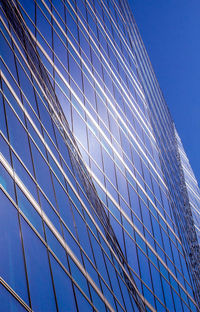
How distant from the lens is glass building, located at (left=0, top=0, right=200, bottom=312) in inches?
381

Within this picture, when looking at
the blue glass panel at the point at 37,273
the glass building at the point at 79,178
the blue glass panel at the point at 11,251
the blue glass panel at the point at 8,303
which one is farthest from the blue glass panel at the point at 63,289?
the blue glass panel at the point at 8,303

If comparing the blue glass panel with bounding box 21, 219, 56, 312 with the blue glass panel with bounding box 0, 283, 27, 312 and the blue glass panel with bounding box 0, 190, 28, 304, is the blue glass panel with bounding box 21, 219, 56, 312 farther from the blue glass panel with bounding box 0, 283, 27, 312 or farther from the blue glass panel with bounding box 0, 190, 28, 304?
the blue glass panel with bounding box 0, 283, 27, 312

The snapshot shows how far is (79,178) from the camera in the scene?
55.2 ft

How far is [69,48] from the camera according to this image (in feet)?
72.9

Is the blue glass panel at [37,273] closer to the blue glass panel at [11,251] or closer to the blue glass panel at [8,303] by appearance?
the blue glass panel at [11,251]

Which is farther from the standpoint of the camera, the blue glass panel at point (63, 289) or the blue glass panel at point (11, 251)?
the blue glass panel at point (63, 289)

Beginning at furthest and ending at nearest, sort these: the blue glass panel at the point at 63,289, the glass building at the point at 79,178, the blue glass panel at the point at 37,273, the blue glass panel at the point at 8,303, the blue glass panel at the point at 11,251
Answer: the blue glass panel at the point at 63,289 < the glass building at the point at 79,178 < the blue glass panel at the point at 37,273 < the blue glass panel at the point at 11,251 < the blue glass panel at the point at 8,303

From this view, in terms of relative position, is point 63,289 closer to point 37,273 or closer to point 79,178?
point 37,273

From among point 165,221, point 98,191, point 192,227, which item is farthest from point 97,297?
point 192,227

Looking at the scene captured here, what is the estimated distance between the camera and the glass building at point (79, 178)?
968cm

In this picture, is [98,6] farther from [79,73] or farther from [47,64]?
[47,64]

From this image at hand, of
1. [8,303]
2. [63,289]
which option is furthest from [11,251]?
[63,289]

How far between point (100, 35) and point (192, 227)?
2948 cm

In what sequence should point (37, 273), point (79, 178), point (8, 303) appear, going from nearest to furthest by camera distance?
1. point (8, 303)
2. point (37, 273)
3. point (79, 178)
